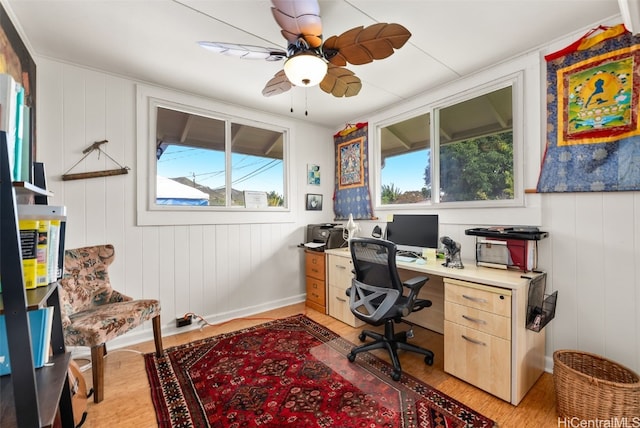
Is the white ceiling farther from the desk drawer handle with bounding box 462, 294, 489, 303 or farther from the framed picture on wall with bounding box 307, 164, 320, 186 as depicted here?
the desk drawer handle with bounding box 462, 294, 489, 303

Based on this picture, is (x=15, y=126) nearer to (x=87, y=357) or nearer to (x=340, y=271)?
(x=87, y=357)

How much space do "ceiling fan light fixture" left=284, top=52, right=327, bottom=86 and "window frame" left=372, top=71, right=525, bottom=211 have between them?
5.56ft

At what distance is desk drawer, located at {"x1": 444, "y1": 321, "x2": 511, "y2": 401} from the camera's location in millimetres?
1674

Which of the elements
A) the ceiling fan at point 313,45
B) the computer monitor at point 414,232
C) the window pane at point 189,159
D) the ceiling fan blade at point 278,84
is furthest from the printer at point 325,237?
the ceiling fan at point 313,45

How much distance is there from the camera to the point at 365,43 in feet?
4.81

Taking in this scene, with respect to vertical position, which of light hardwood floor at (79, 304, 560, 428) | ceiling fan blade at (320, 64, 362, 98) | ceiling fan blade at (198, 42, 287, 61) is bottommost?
light hardwood floor at (79, 304, 560, 428)

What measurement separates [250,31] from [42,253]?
1.76 m

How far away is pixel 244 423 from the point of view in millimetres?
1533

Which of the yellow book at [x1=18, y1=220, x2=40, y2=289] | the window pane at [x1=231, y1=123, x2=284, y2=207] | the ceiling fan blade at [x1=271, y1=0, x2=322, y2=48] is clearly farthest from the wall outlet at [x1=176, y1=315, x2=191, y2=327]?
the ceiling fan blade at [x1=271, y1=0, x2=322, y2=48]

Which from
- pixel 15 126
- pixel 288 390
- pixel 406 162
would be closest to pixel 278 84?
pixel 15 126

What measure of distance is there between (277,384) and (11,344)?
4.98 feet

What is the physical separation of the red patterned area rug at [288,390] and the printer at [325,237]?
1.10m

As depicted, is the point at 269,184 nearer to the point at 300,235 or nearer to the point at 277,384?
the point at 300,235

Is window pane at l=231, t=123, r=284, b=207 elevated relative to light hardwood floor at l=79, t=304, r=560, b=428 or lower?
elevated
